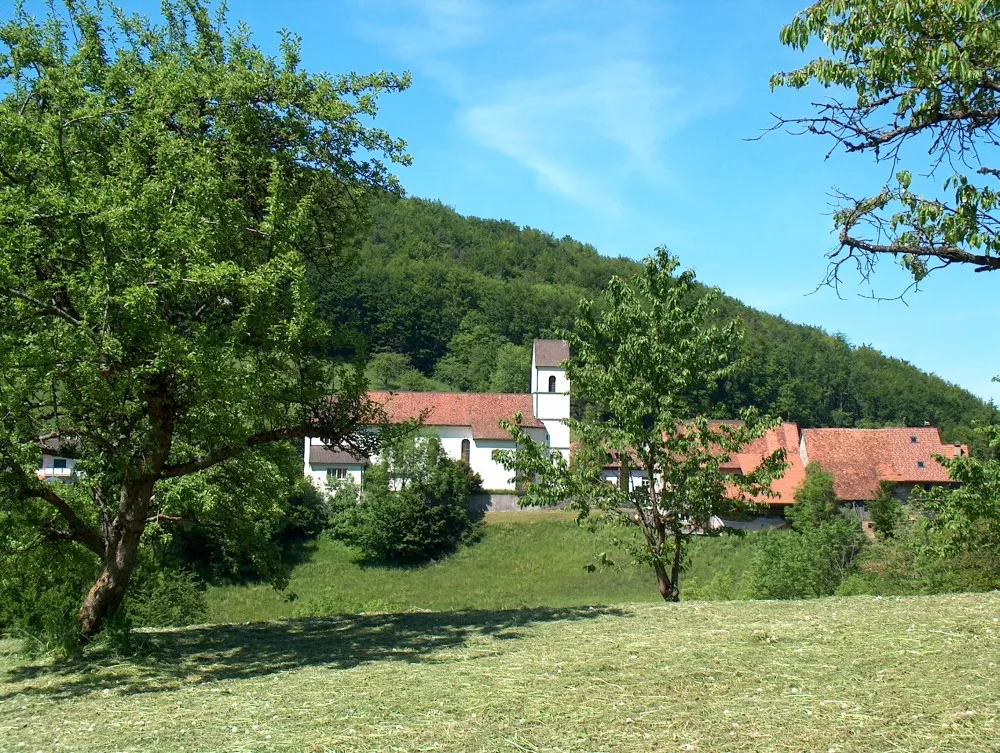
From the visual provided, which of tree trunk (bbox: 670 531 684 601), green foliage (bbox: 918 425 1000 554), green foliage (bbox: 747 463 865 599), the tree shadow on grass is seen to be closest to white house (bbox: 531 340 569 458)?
green foliage (bbox: 747 463 865 599)

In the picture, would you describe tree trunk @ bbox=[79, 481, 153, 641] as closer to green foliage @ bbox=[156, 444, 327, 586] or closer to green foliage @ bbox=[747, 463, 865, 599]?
green foliage @ bbox=[156, 444, 327, 586]

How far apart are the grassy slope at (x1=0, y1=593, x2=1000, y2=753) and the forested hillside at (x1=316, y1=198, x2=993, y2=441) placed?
3539 inches

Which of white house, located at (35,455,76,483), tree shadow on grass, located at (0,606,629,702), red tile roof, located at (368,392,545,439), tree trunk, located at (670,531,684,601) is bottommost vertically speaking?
tree shadow on grass, located at (0,606,629,702)

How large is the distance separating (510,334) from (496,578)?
305 ft

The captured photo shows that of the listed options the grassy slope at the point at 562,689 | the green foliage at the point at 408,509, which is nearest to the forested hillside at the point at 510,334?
the green foliage at the point at 408,509

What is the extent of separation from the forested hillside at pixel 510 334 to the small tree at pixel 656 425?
8280 centimetres

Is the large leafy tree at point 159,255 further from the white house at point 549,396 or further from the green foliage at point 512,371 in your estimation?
the green foliage at point 512,371

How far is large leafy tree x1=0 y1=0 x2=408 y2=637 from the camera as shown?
9.05m

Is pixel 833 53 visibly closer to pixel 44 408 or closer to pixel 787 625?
pixel 787 625

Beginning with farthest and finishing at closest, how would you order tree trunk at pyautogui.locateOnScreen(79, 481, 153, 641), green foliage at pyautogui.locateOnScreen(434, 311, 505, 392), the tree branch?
green foliage at pyautogui.locateOnScreen(434, 311, 505, 392), tree trunk at pyautogui.locateOnScreen(79, 481, 153, 641), the tree branch

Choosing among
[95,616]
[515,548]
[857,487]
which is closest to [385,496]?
[515,548]

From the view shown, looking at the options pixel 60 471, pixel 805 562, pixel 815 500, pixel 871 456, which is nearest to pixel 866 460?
pixel 871 456

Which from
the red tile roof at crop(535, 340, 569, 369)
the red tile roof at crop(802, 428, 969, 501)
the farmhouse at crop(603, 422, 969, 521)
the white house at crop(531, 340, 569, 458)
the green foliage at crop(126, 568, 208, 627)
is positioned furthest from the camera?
the red tile roof at crop(535, 340, 569, 369)

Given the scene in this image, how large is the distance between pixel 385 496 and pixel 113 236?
1786 inches
